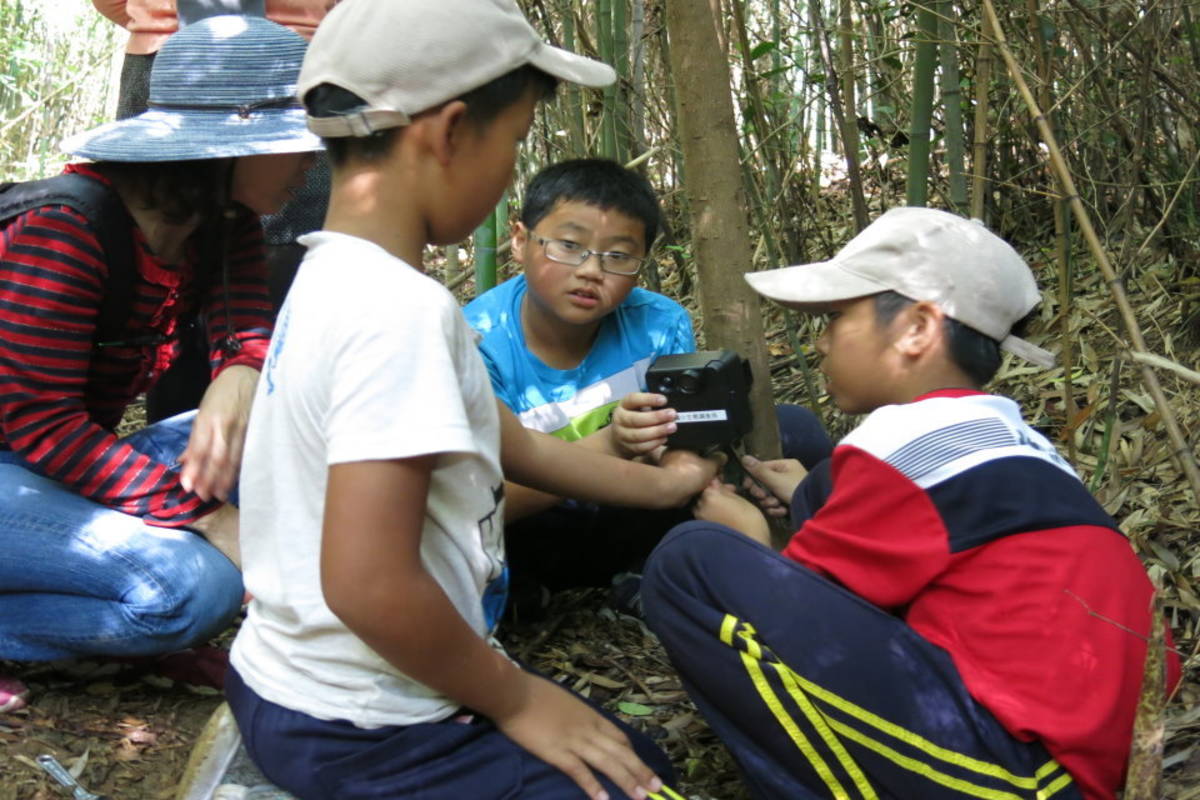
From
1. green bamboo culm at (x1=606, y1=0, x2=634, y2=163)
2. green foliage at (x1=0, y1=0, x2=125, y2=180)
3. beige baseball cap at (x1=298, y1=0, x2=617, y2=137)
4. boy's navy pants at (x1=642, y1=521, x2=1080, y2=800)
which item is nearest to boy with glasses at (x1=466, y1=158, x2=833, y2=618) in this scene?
boy's navy pants at (x1=642, y1=521, x2=1080, y2=800)

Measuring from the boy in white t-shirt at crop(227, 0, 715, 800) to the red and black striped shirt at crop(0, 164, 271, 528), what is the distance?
659 mm

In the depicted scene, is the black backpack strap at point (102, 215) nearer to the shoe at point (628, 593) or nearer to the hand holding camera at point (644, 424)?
the hand holding camera at point (644, 424)

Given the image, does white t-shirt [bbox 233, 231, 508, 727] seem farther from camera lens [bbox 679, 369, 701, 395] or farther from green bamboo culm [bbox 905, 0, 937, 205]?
green bamboo culm [bbox 905, 0, 937, 205]

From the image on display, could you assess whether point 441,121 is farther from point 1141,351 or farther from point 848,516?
point 1141,351

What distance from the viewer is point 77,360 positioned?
79.9 inches

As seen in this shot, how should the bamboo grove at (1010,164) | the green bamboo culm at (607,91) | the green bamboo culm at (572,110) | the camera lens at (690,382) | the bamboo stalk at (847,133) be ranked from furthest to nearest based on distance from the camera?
the green bamboo culm at (572,110)
the green bamboo culm at (607,91)
the bamboo stalk at (847,133)
the bamboo grove at (1010,164)
the camera lens at (690,382)

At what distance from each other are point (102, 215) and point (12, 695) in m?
0.84

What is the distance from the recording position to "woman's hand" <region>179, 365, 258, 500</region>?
2.06m

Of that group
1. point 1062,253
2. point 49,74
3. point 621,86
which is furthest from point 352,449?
point 49,74

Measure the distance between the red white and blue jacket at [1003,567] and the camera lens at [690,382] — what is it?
35cm

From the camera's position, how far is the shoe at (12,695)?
2139mm

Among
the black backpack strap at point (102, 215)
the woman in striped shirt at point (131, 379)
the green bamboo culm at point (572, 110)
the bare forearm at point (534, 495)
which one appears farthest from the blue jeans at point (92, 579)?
the green bamboo culm at point (572, 110)

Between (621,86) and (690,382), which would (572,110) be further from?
(690,382)

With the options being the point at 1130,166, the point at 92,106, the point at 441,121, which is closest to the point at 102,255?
the point at 441,121
